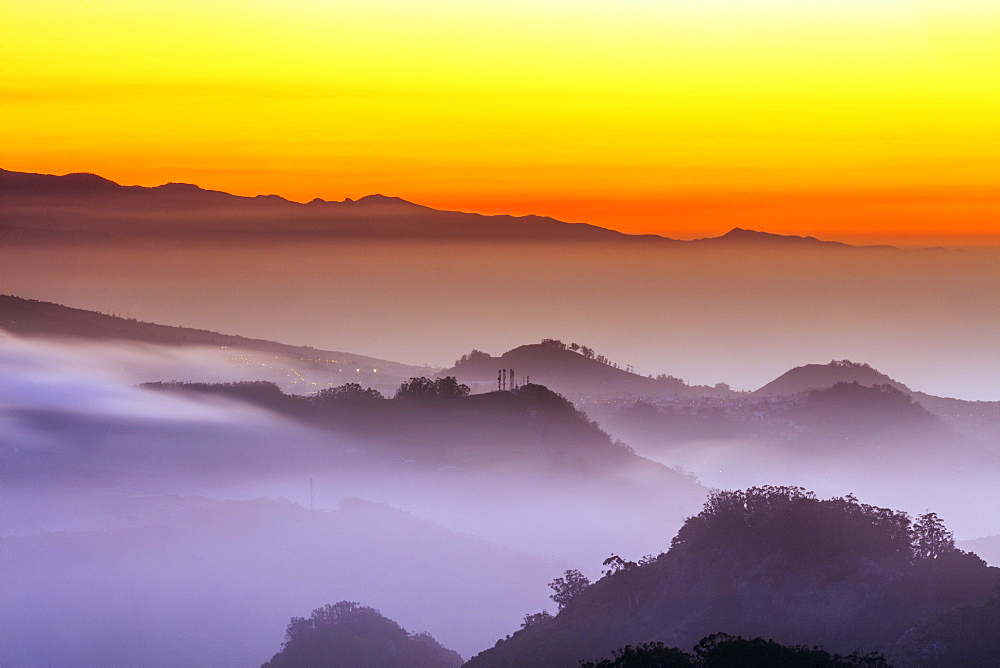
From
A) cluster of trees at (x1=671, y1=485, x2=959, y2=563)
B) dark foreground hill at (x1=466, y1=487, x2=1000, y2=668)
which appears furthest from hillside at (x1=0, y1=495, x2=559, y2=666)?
cluster of trees at (x1=671, y1=485, x2=959, y2=563)

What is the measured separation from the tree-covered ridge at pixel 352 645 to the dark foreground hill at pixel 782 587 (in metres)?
10.8

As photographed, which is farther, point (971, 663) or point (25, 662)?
point (25, 662)

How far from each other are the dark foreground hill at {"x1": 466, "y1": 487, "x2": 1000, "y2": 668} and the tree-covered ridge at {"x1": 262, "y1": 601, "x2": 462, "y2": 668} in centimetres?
1078

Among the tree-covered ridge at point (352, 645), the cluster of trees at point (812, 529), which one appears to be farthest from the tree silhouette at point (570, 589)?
the tree-covered ridge at point (352, 645)

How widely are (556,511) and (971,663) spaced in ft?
407

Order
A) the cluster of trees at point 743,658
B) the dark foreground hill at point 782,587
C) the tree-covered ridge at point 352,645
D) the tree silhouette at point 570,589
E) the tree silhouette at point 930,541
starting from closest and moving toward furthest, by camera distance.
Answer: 1. the cluster of trees at point 743,658
2. the dark foreground hill at point 782,587
3. the tree silhouette at point 930,541
4. the tree silhouette at point 570,589
5. the tree-covered ridge at point 352,645

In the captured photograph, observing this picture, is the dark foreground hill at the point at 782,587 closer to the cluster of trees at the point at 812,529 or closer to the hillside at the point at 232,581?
the cluster of trees at the point at 812,529

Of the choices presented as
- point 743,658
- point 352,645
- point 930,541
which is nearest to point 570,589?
point 352,645

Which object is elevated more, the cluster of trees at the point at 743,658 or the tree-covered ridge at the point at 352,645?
the cluster of trees at the point at 743,658

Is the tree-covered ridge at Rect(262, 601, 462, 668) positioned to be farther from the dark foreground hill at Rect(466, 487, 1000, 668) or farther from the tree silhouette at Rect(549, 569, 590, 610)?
the tree silhouette at Rect(549, 569, 590, 610)

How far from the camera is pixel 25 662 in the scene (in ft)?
404

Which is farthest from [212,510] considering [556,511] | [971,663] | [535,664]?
[971,663]

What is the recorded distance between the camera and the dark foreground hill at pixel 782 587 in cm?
7581

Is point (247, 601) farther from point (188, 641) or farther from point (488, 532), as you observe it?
point (488, 532)
